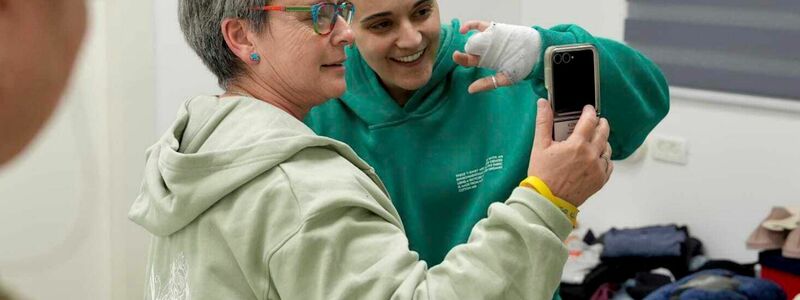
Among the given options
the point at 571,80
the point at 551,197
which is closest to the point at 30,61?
the point at 551,197

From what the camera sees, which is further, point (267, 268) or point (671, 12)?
point (671, 12)

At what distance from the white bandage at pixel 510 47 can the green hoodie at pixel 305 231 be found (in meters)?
0.46

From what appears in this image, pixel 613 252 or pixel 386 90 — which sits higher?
pixel 386 90

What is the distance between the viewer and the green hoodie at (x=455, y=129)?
69.8 inches

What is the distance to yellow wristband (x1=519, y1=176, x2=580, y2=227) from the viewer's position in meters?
1.22

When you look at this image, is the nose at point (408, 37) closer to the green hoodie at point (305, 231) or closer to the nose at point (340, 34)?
the nose at point (340, 34)

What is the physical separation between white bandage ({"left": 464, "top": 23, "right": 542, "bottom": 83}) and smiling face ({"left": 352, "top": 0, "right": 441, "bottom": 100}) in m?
0.15

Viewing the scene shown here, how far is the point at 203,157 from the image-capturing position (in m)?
1.25

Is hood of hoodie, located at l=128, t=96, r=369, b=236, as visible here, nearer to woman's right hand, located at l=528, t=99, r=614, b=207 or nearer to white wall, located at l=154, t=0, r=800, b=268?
woman's right hand, located at l=528, t=99, r=614, b=207

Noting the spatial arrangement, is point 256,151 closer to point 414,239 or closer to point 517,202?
point 517,202

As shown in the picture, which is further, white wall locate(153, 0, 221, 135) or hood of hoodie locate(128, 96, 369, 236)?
white wall locate(153, 0, 221, 135)

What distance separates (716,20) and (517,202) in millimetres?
2576

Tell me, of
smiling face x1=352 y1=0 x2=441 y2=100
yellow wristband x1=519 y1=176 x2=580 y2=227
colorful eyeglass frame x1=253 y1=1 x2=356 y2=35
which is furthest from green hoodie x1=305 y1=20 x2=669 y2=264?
yellow wristband x1=519 y1=176 x2=580 y2=227

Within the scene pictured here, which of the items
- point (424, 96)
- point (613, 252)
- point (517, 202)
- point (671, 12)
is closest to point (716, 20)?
point (671, 12)
